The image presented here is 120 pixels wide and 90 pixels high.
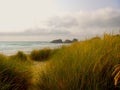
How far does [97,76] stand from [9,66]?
143cm

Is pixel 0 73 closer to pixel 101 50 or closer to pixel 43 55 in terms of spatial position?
pixel 101 50

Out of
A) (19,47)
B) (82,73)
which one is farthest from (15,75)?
(19,47)

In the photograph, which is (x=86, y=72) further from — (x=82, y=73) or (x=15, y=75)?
(x=15, y=75)

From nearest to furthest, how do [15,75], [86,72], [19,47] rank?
1. [86,72]
2. [15,75]
3. [19,47]

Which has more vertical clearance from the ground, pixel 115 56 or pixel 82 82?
pixel 115 56

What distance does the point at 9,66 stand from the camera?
141 inches

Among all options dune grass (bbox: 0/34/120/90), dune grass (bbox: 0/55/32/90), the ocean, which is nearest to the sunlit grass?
dune grass (bbox: 0/34/120/90)

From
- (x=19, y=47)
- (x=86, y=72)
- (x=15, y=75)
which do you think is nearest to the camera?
(x=86, y=72)

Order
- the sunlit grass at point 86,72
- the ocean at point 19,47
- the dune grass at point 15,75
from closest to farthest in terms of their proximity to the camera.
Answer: the sunlit grass at point 86,72
the dune grass at point 15,75
the ocean at point 19,47

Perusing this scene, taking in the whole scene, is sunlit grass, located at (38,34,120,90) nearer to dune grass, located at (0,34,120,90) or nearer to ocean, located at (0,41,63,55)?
dune grass, located at (0,34,120,90)

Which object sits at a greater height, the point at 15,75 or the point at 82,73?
the point at 82,73

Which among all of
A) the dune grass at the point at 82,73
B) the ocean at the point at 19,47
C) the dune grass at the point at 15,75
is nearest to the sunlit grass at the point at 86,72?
the dune grass at the point at 82,73

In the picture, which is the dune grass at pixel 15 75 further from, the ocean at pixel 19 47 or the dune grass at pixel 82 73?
the ocean at pixel 19 47

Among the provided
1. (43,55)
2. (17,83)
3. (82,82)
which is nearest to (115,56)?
(82,82)
